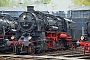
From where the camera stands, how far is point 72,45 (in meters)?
26.9

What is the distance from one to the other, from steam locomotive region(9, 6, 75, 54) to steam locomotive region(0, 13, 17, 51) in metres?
0.87

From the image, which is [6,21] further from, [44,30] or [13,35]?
[44,30]

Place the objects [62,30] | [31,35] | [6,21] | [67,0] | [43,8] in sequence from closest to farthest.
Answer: [31,35]
[6,21]
[62,30]
[43,8]
[67,0]

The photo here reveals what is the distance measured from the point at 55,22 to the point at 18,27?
3617 mm

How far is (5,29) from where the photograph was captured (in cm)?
2261

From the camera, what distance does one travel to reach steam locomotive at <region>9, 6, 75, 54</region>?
20391 mm

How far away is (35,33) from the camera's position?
21047 millimetres

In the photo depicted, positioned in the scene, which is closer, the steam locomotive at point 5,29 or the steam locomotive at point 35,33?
the steam locomotive at point 35,33

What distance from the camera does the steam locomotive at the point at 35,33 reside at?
803 inches

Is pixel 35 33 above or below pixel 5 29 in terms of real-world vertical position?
below

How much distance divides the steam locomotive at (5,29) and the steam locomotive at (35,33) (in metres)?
0.87

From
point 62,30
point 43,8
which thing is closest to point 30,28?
point 62,30

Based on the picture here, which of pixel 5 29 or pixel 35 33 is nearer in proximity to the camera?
pixel 35 33

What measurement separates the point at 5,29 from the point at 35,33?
297 cm
